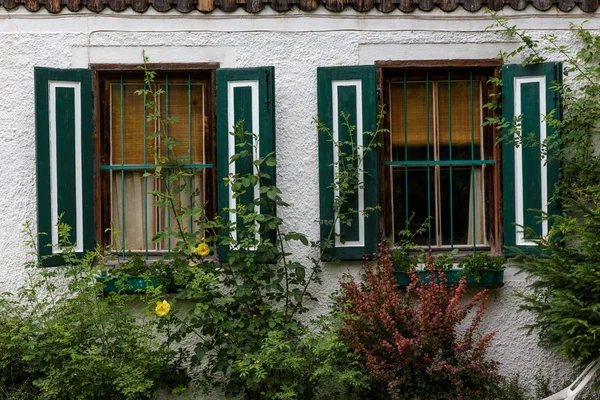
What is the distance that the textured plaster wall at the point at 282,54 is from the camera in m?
6.31

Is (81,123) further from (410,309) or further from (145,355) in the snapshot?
(410,309)

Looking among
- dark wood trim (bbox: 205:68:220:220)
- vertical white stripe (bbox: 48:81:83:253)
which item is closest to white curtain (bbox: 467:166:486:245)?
dark wood trim (bbox: 205:68:220:220)

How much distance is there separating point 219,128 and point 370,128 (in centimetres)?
121

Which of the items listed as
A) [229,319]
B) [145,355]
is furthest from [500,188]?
[145,355]

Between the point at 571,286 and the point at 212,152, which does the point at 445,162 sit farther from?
the point at 212,152

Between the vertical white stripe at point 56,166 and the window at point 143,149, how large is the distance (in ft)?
0.85

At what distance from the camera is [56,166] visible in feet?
20.2

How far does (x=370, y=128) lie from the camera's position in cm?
627

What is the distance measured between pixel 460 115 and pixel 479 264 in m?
1.30

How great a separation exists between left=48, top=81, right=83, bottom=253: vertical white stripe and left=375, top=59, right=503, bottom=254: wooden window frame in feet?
7.91

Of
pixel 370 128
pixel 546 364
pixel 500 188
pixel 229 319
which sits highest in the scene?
pixel 370 128

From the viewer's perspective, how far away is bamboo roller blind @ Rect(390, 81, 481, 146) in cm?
658

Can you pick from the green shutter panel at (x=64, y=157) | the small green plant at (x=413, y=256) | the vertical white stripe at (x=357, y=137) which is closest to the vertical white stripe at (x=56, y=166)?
the green shutter panel at (x=64, y=157)

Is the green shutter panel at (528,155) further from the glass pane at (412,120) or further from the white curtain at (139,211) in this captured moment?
the white curtain at (139,211)
